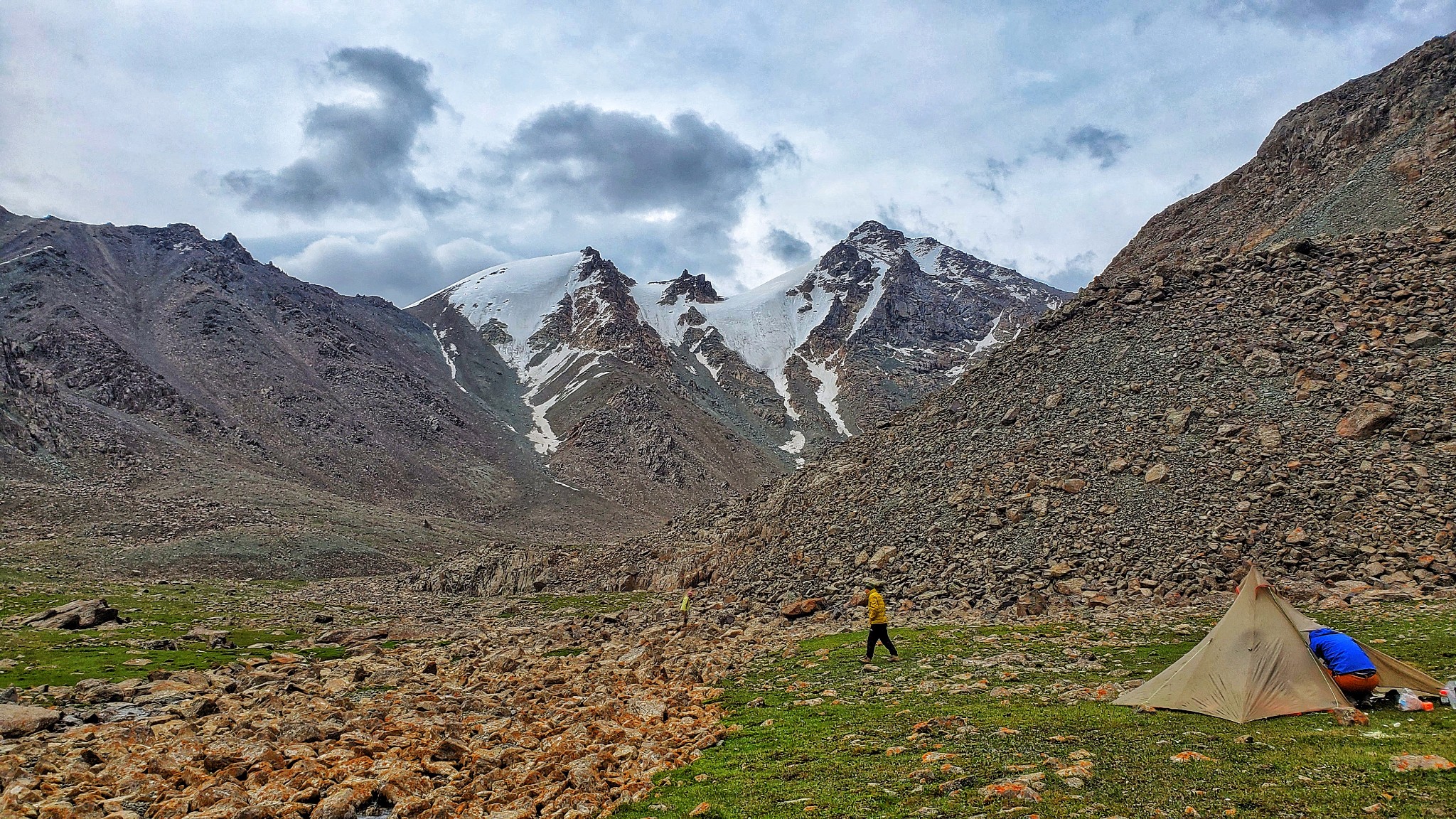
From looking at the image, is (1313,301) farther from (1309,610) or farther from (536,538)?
(536,538)

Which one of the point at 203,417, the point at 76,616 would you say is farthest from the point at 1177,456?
the point at 203,417

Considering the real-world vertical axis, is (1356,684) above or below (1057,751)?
above

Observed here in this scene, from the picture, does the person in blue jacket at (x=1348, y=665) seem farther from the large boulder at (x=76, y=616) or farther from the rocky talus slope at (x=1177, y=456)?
the large boulder at (x=76, y=616)

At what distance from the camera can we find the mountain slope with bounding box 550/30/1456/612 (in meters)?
30.8

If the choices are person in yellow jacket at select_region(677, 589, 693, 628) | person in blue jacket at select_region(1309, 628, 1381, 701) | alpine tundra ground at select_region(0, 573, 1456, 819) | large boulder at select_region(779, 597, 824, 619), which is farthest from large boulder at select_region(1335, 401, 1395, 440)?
person in yellow jacket at select_region(677, 589, 693, 628)

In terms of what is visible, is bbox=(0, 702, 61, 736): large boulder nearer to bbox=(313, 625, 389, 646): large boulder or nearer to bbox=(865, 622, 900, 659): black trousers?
bbox=(313, 625, 389, 646): large boulder

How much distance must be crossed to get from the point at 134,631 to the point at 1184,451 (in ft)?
177

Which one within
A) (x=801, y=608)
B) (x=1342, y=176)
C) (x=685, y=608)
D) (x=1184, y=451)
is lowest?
(x=801, y=608)

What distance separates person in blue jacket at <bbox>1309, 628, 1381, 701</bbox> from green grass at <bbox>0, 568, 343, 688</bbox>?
121ft

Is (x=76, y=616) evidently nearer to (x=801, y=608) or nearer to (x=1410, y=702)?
(x=801, y=608)

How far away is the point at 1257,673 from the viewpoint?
15000mm

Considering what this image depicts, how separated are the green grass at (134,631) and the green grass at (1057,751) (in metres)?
24.9

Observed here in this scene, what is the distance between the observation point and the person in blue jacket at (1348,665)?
14.4m

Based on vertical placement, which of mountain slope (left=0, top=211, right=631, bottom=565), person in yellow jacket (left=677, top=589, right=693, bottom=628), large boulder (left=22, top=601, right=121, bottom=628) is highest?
mountain slope (left=0, top=211, right=631, bottom=565)
